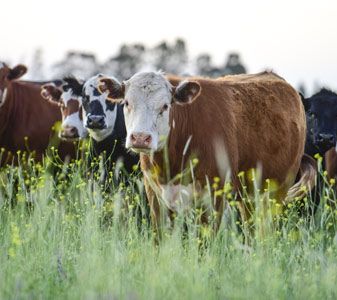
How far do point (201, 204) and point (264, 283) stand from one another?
2.79 m

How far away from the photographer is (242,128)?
30.3 ft

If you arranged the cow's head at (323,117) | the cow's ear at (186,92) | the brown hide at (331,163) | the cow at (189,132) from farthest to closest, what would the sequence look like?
the brown hide at (331,163)
the cow's head at (323,117)
the cow's ear at (186,92)
the cow at (189,132)

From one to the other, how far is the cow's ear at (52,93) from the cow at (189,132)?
3932 mm

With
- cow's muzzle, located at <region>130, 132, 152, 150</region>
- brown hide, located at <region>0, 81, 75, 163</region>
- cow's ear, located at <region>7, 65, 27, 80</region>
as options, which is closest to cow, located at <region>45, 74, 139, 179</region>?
brown hide, located at <region>0, 81, 75, 163</region>

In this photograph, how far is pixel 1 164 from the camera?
1288 cm

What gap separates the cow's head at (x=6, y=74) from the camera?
13445 mm

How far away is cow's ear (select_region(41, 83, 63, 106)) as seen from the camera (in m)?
13.1

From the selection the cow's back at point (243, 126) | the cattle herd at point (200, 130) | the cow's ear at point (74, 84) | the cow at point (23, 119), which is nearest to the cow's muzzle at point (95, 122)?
the cattle herd at point (200, 130)

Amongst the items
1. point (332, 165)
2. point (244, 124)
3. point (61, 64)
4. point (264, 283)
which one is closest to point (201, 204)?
point (244, 124)

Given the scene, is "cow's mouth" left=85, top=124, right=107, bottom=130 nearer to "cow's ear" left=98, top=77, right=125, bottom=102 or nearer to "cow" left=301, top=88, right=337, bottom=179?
"cow's ear" left=98, top=77, right=125, bottom=102

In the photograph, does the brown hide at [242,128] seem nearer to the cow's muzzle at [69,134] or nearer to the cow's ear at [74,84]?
the cow's muzzle at [69,134]

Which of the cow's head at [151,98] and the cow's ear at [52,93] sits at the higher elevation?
the cow's head at [151,98]

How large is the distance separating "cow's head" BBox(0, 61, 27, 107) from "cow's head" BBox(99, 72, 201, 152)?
479 centimetres

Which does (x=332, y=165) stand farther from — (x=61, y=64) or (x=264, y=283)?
(x=61, y=64)
